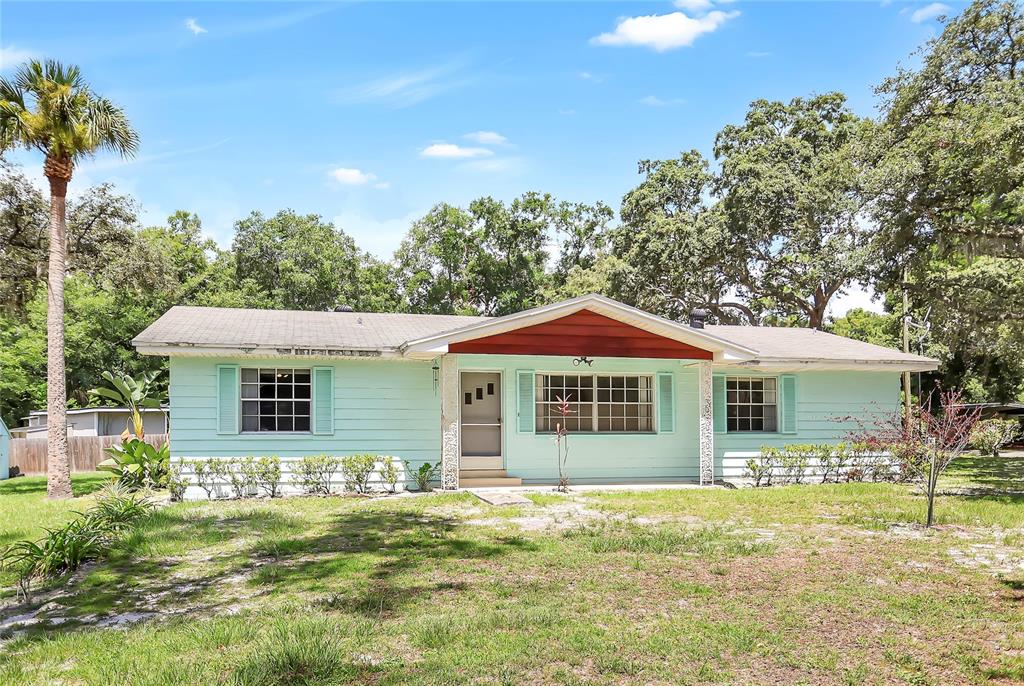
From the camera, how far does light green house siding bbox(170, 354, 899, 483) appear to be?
13242mm

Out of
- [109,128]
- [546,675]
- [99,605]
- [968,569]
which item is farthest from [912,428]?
[109,128]

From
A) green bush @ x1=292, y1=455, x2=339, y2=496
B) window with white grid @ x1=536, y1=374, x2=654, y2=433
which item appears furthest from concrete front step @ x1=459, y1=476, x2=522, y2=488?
green bush @ x1=292, y1=455, x2=339, y2=496

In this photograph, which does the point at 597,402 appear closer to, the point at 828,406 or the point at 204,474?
the point at 828,406

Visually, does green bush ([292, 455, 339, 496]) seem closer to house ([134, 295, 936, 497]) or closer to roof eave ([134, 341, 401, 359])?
house ([134, 295, 936, 497])

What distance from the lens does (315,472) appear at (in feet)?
44.0

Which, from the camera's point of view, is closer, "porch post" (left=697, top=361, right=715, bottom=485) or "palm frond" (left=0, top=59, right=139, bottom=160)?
"palm frond" (left=0, top=59, right=139, bottom=160)

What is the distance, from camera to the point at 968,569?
23.2 feet

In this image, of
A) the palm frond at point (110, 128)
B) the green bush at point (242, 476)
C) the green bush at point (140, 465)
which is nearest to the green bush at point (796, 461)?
the green bush at point (242, 476)

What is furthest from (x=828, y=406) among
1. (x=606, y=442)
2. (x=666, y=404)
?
(x=606, y=442)

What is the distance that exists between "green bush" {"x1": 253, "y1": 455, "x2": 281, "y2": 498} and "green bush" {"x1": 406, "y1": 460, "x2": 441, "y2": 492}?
242 centimetres

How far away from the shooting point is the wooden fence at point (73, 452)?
20984 mm

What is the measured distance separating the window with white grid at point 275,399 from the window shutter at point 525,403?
4.19 meters

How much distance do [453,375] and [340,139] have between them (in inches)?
364

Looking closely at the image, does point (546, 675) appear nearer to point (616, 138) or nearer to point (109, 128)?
point (109, 128)
